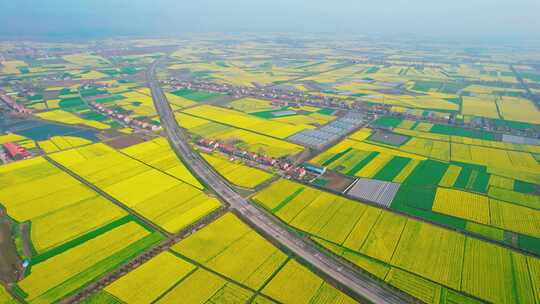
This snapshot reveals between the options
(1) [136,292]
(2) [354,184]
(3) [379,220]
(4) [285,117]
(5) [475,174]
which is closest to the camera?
(1) [136,292]

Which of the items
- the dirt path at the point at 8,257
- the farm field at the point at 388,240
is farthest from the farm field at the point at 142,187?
the dirt path at the point at 8,257

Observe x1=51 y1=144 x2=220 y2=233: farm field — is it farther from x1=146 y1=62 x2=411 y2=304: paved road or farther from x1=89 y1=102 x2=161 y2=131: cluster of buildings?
x1=89 y1=102 x2=161 y2=131: cluster of buildings

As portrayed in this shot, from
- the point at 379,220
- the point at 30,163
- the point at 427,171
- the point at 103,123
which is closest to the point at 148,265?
the point at 379,220

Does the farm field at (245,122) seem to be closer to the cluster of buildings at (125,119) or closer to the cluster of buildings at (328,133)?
the cluster of buildings at (328,133)

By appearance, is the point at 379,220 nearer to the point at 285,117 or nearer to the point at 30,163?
the point at 285,117

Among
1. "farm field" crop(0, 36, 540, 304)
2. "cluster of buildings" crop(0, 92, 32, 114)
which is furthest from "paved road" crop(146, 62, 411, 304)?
"cluster of buildings" crop(0, 92, 32, 114)

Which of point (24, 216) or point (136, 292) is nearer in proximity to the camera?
point (136, 292)

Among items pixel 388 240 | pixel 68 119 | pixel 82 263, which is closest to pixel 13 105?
pixel 68 119
